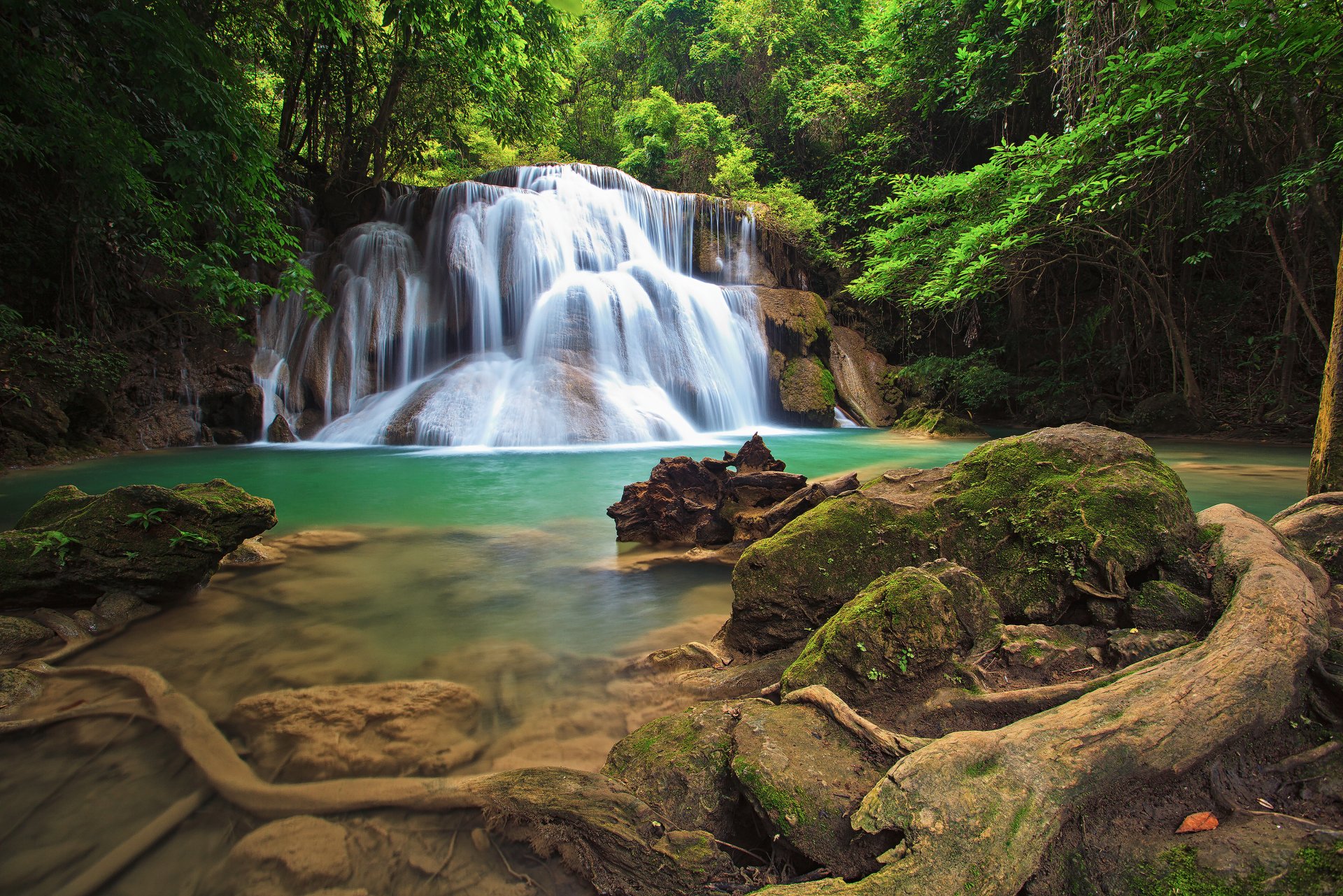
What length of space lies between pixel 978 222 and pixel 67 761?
42.0 ft

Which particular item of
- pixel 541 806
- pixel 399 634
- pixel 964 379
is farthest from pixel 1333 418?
pixel 964 379

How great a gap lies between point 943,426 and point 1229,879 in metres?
13.7

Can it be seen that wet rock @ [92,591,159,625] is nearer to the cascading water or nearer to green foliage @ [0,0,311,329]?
green foliage @ [0,0,311,329]

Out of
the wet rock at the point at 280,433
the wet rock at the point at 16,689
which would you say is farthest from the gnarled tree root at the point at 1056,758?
the wet rock at the point at 280,433

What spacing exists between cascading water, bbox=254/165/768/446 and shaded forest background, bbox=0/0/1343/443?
1.85 m

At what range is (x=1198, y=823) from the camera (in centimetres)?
127

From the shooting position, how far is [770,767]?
1.61 metres

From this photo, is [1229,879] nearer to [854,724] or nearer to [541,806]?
[854,724]

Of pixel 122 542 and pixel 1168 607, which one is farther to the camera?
pixel 122 542

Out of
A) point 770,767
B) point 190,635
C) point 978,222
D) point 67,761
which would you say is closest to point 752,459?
point 770,767

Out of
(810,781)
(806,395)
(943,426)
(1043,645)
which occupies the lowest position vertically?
(810,781)

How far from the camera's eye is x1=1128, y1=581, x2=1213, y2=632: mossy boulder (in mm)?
2084

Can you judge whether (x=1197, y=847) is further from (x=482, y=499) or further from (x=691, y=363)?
(x=691, y=363)

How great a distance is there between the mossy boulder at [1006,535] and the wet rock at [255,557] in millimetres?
3571
